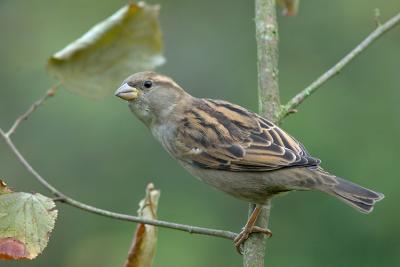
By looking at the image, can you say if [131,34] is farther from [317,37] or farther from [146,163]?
[317,37]

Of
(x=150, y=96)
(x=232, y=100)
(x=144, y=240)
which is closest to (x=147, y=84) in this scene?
(x=150, y=96)

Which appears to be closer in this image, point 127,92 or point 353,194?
point 353,194

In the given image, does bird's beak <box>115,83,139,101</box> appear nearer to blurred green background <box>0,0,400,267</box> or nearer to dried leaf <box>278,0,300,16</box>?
dried leaf <box>278,0,300,16</box>

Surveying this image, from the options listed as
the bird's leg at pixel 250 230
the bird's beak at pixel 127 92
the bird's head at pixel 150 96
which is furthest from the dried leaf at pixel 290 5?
the bird's leg at pixel 250 230

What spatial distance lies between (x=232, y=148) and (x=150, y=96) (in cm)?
58

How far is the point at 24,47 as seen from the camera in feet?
29.4

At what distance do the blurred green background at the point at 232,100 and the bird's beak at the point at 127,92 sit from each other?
A: 9.29 feet

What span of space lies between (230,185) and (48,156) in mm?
3952

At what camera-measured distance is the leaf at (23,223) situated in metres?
2.99

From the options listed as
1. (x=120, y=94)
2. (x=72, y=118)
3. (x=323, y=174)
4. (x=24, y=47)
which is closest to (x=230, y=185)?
(x=323, y=174)

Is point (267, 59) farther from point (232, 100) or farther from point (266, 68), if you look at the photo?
point (232, 100)

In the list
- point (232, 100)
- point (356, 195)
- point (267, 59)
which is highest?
point (232, 100)

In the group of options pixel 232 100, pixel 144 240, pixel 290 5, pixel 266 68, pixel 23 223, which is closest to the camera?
pixel 23 223

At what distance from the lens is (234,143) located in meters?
4.23
